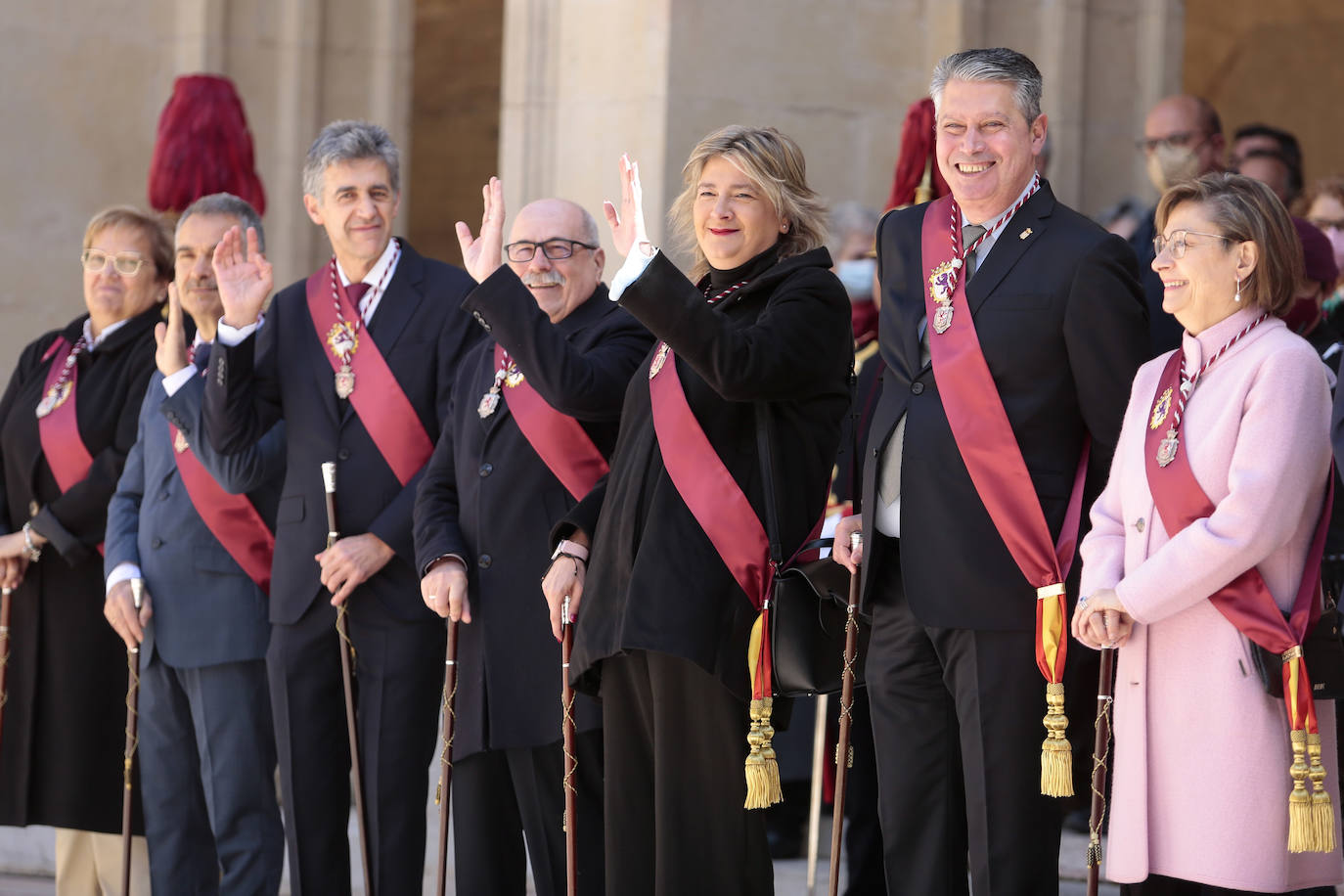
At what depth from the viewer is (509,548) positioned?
4.77 meters

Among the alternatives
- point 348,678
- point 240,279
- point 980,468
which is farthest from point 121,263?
point 980,468

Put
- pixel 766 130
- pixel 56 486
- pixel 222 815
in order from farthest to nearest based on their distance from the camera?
pixel 56 486
pixel 222 815
pixel 766 130

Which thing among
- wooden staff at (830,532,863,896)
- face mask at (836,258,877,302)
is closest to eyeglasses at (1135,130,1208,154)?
face mask at (836,258,877,302)

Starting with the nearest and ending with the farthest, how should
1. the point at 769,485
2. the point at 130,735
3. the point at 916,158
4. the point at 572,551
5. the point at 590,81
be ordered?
the point at 769,485
the point at 572,551
the point at 130,735
the point at 916,158
the point at 590,81

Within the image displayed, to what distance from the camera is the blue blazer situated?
17.4ft

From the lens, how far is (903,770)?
4.13m

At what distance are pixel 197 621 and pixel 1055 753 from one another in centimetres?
244

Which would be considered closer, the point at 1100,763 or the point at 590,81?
the point at 1100,763

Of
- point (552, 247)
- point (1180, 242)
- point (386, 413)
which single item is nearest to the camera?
point (1180, 242)

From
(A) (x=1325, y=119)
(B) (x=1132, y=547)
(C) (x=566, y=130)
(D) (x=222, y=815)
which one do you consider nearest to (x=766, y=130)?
(B) (x=1132, y=547)

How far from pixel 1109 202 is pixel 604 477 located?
348 cm

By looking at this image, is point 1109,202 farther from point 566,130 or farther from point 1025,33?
point 566,130

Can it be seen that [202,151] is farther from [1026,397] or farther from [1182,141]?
[1026,397]

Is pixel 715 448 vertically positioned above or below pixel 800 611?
above
